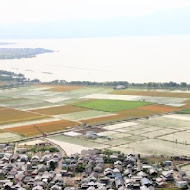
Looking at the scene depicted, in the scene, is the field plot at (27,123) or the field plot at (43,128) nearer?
the field plot at (43,128)

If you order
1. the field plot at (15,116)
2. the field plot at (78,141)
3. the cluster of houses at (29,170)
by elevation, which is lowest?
the cluster of houses at (29,170)

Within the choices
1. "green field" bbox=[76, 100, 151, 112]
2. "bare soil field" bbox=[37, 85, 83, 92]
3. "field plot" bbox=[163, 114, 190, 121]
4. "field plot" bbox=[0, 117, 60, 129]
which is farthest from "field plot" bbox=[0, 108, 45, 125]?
"bare soil field" bbox=[37, 85, 83, 92]

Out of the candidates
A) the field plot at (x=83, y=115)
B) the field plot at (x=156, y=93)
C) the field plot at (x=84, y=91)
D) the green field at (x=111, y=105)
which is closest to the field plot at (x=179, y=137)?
the field plot at (x=83, y=115)

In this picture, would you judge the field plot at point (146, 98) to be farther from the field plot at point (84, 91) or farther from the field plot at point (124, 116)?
the field plot at point (124, 116)

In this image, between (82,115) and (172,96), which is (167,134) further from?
(172,96)

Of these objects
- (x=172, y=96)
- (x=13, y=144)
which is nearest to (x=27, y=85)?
(x=172, y=96)

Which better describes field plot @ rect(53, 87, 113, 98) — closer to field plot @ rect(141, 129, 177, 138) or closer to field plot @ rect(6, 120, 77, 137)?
field plot @ rect(6, 120, 77, 137)
